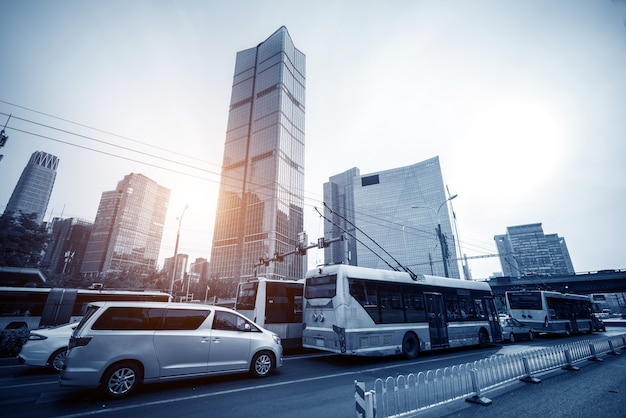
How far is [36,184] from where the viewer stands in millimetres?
124750

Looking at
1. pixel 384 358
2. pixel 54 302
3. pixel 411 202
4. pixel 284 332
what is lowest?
pixel 384 358

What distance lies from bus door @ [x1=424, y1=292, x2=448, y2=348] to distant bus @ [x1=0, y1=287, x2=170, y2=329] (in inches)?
639

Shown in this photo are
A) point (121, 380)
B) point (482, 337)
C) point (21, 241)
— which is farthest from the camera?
point (21, 241)

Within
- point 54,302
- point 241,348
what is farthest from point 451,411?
point 54,302

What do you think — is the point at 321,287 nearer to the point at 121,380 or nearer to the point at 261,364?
the point at 261,364

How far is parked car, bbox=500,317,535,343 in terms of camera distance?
1652cm

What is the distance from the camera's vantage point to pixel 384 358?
10.8 meters

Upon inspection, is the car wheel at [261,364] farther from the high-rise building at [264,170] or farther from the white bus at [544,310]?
the high-rise building at [264,170]

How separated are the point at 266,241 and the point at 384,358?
261ft

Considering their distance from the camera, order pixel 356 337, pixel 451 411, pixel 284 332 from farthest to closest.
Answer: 1. pixel 284 332
2. pixel 356 337
3. pixel 451 411

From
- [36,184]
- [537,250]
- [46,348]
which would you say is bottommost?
[46,348]

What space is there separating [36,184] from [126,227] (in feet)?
195

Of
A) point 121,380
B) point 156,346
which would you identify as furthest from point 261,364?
point 121,380

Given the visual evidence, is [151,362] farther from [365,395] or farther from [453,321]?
[453,321]
